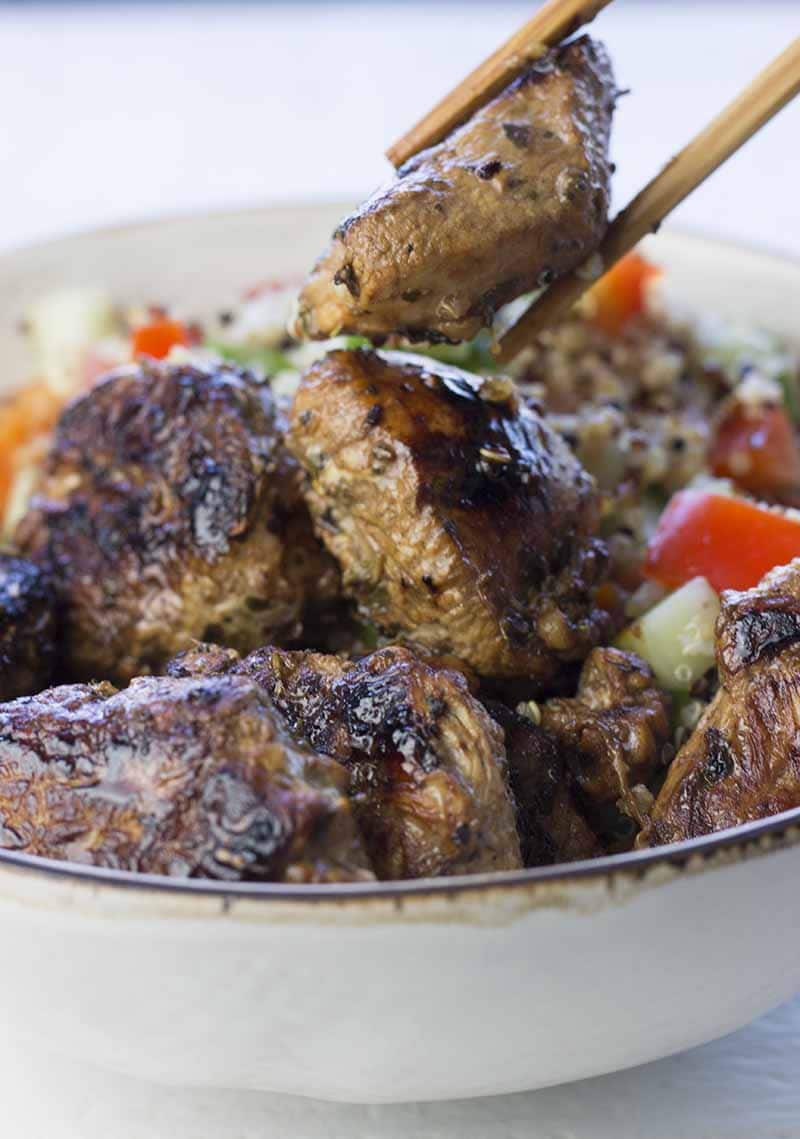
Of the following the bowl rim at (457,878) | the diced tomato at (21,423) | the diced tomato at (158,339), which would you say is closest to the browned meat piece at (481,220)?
the bowl rim at (457,878)

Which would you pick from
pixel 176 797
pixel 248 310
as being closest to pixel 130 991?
pixel 176 797

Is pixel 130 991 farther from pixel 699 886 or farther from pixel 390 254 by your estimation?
pixel 390 254

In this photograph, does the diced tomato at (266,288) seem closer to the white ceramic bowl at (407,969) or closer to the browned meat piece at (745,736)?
the browned meat piece at (745,736)


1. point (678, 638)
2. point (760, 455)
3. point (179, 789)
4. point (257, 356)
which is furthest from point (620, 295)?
point (179, 789)

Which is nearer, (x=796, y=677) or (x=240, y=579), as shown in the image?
(x=796, y=677)

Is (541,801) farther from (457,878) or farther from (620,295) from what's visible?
(620,295)

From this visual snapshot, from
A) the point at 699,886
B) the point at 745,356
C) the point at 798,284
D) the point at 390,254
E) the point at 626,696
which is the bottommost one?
the point at 699,886
